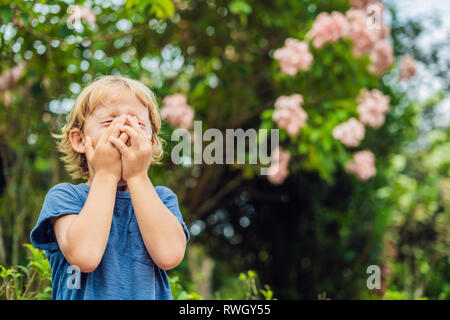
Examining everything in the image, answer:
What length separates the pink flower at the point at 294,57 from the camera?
135 inches

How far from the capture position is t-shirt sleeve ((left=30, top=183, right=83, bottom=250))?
1.18 m

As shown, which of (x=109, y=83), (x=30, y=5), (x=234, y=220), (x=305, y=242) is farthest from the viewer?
(x=234, y=220)

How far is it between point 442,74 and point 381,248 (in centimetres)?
298

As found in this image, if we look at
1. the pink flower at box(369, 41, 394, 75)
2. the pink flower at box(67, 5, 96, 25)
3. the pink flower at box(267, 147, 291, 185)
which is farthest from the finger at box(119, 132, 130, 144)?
the pink flower at box(369, 41, 394, 75)

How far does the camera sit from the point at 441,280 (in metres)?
4.43

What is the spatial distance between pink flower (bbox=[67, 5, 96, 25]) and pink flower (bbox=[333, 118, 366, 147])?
1863mm

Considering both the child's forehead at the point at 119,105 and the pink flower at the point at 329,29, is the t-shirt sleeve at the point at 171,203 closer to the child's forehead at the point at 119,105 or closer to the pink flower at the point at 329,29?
the child's forehead at the point at 119,105

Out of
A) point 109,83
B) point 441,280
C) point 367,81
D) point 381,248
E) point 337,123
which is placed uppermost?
point 367,81

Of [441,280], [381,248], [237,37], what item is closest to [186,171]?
[237,37]

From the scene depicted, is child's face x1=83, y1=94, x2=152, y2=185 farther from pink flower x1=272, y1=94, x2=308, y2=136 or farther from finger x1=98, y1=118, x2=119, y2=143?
pink flower x1=272, y1=94, x2=308, y2=136

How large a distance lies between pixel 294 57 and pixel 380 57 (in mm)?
857

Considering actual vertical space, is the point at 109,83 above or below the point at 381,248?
above

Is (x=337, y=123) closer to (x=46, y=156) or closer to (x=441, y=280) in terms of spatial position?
(x=441, y=280)

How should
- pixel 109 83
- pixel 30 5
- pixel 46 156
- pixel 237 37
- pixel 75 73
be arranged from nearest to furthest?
pixel 109 83 → pixel 30 5 → pixel 75 73 → pixel 46 156 → pixel 237 37
